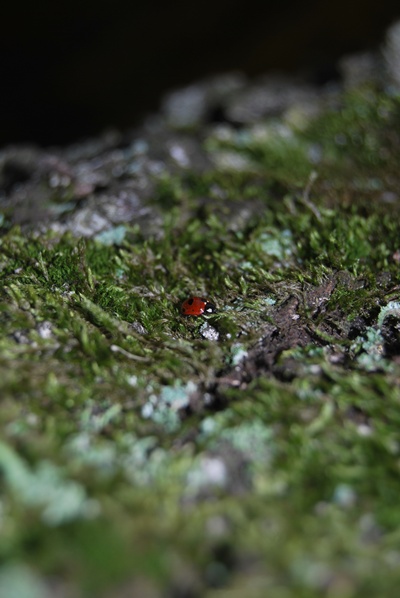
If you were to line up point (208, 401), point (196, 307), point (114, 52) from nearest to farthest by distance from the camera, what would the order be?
point (208, 401), point (196, 307), point (114, 52)

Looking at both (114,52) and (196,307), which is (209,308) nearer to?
(196,307)

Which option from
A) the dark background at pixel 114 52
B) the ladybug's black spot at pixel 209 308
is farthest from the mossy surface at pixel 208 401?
the dark background at pixel 114 52

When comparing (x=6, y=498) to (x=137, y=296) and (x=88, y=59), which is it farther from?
(x=88, y=59)

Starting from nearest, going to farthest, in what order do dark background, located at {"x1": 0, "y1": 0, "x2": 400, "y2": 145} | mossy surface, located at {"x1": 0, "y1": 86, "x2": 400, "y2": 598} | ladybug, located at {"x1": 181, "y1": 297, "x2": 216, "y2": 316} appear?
1. mossy surface, located at {"x1": 0, "y1": 86, "x2": 400, "y2": 598}
2. ladybug, located at {"x1": 181, "y1": 297, "x2": 216, "y2": 316}
3. dark background, located at {"x1": 0, "y1": 0, "x2": 400, "y2": 145}

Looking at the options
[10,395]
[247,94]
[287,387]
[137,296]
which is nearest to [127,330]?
[137,296]

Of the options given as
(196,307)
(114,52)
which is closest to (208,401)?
(196,307)

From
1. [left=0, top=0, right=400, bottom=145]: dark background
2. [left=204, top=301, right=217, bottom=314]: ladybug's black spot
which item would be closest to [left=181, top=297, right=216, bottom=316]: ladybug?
[left=204, top=301, right=217, bottom=314]: ladybug's black spot

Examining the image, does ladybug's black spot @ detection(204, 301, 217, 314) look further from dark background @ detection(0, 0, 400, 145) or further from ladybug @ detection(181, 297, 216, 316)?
dark background @ detection(0, 0, 400, 145)
